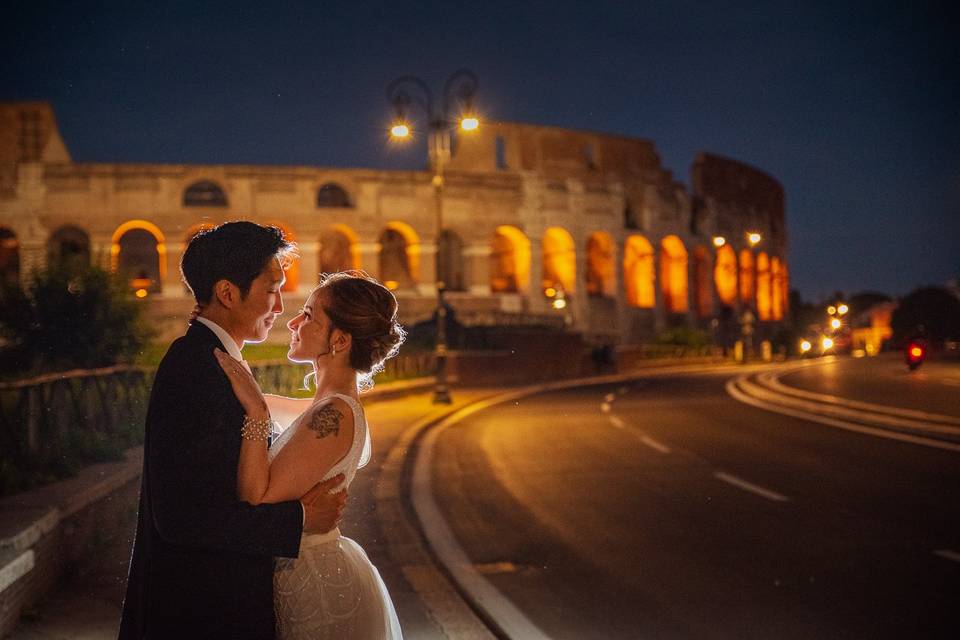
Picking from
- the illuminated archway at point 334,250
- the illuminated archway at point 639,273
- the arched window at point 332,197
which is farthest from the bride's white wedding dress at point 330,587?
the illuminated archway at point 639,273

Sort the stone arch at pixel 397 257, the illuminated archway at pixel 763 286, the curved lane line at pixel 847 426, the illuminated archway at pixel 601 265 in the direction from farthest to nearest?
the illuminated archway at pixel 763 286, the illuminated archway at pixel 601 265, the stone arch at pixel 397 257, the curved lane line at pixel 847 426

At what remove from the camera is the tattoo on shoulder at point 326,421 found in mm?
2840

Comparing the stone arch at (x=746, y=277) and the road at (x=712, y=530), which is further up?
the stone arch at (x=746, y=277)

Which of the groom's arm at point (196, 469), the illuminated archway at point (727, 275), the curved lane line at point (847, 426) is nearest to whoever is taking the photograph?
the groom's arm at point (196, 469)

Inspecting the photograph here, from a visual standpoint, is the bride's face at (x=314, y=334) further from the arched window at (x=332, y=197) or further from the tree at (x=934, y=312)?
the arched window at (x=332, y=197)

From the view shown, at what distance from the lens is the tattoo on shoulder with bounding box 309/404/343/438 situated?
284 centimetres

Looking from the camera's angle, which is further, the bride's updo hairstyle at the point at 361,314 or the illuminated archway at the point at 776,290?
the illuminated archway at the point at 776,290

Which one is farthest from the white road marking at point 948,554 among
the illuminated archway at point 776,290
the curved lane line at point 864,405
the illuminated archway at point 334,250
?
the illuminated archway at point 776,290

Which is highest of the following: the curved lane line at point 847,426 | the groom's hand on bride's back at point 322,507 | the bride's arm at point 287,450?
the bride's arm at point 287,450

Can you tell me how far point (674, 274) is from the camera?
212 feet

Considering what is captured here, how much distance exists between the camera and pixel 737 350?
193 feet

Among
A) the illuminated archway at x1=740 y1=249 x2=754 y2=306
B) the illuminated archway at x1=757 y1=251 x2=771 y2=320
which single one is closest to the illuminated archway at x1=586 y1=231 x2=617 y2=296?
the illuminated archway at x1=740 y1=249 x2=754 y2=306

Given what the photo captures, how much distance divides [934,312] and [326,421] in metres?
37.0

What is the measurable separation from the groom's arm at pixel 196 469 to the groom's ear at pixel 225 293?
0.94ft
